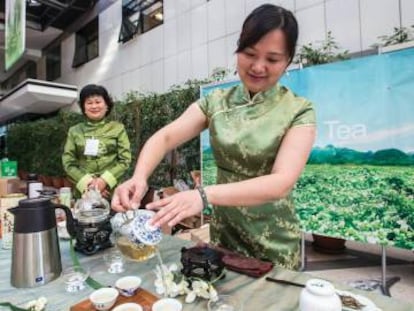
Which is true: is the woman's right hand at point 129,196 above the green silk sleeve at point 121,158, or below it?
below

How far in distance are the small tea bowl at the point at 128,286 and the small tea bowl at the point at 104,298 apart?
0.7 inches

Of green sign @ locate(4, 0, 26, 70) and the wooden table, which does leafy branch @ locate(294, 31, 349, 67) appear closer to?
the wooden table

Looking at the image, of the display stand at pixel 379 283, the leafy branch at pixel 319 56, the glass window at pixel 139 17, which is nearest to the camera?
the display stand at pixel 379 283

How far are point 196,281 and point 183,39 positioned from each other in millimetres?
4953

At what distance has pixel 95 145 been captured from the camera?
1869 mm

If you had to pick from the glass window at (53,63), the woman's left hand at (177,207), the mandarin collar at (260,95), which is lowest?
the woman's left hand at (177,207)

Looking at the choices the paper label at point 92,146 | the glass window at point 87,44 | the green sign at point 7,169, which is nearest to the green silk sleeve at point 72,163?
the paper label at point 92,146

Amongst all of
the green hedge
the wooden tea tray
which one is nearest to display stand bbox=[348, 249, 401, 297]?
the wooden tea tray

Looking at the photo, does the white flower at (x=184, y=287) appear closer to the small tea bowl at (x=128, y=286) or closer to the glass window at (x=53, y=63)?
the small tea bowl at (x=128, y=286)

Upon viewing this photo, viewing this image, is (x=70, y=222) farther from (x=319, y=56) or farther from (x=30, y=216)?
(x=319, y=56)

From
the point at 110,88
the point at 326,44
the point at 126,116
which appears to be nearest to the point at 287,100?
the point at 326,44

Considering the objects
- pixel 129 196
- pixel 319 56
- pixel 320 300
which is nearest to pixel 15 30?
pixel 319 56

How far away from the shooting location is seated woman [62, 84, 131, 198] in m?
1.87

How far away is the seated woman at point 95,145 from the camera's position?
1869 millimetres
